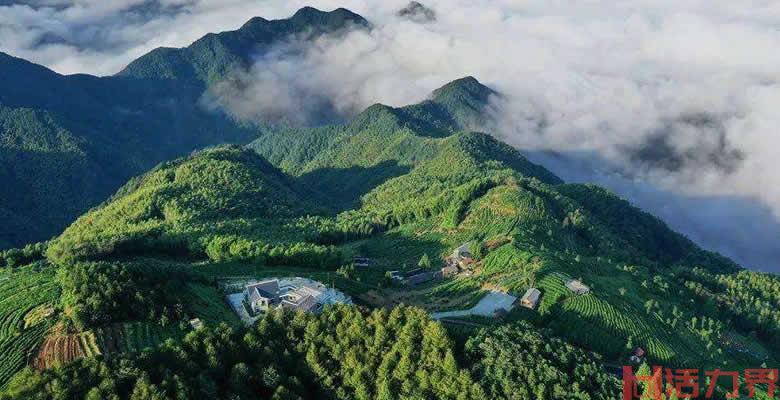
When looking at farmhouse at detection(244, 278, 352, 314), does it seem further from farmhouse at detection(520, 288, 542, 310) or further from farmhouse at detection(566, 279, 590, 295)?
farmhouse at detection(566, 279, 590, 295)

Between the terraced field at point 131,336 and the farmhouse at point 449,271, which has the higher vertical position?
the terraced field at point 131,336

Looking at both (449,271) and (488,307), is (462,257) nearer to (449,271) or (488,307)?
(449,271)

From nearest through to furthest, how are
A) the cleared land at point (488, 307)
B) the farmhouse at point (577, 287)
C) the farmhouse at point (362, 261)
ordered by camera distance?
the cleared land at point (488, 307)
the farmhouse at point (577, 287)
the farmhouse at point (362, 261)

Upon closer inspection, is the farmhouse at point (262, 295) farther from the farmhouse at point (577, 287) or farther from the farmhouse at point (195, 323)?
the farmhouse at point (577, 287)

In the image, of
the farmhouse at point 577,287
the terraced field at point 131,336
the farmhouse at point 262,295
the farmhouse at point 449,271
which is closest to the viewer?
the terraced field at point 131,336

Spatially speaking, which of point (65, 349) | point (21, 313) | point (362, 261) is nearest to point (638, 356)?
point (362, 261)

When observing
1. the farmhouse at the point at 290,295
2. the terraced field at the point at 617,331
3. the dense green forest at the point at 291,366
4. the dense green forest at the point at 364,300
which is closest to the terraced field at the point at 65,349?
the dense green forest at the point at 364,300

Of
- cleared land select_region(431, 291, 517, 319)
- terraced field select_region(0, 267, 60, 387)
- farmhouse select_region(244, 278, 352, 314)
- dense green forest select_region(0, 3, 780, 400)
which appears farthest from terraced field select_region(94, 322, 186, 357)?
cleared land select_region(431, 291, 517, 319)

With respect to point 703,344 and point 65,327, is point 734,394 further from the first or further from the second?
point 65,327
